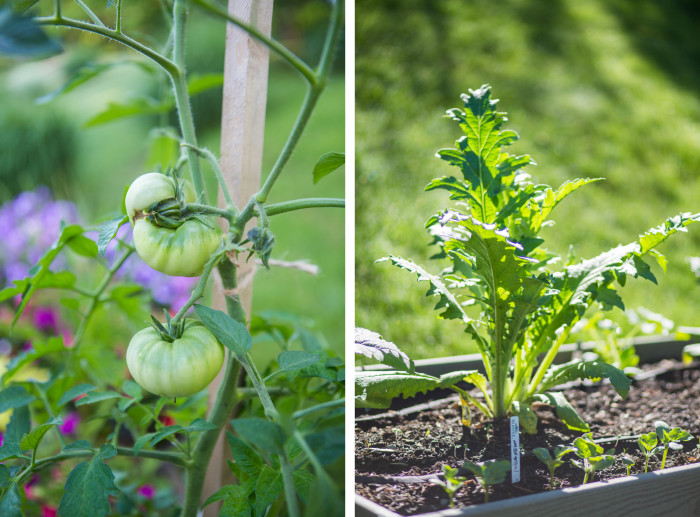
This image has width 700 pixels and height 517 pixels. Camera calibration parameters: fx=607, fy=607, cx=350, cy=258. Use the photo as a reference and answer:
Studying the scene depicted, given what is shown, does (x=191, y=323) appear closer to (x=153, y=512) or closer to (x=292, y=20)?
(x=153, y=512)

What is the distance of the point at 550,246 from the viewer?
2188mm

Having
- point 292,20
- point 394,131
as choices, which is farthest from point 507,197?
point 292,20

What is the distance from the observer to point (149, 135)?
2000mm

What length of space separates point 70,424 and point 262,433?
1.08 m

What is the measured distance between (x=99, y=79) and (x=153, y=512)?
328 centimetres

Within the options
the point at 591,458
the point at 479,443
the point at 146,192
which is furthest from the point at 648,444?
the point at 146,192

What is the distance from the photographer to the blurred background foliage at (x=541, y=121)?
6.92 ft

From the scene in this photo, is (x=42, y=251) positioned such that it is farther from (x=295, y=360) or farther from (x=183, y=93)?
(x=295, y=360)

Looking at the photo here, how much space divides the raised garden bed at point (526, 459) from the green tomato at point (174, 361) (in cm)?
28

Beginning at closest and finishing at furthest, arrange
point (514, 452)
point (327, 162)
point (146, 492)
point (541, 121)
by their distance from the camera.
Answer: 1. point (327, 162)
2. point (514, 452)
3. point (146, 492)
4. point (541, 121)

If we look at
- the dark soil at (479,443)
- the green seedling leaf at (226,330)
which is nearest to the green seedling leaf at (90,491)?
the green seedling leaf at (226,330)

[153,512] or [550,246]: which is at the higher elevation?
[550,246]

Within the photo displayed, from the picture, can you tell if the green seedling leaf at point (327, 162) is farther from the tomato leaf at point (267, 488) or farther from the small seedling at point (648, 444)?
the small seedling at point (648, 444)

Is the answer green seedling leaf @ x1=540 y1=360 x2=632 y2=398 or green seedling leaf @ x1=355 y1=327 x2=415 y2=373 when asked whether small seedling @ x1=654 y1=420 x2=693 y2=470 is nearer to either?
green seedling leaf @ x1=540 y1=360 x2=632 y2=398
